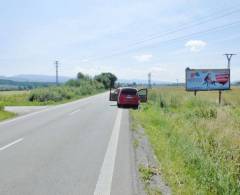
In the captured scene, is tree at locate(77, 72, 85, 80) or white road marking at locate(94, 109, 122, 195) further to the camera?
tree at locate(77, 72, 85, 80)

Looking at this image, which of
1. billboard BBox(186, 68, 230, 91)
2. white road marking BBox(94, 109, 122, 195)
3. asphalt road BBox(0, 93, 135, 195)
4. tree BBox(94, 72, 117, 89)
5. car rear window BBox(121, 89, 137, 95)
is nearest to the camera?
white road marking BBox(94, 109, 122, 195)

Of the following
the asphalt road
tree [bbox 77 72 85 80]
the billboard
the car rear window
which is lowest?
the asphalt road

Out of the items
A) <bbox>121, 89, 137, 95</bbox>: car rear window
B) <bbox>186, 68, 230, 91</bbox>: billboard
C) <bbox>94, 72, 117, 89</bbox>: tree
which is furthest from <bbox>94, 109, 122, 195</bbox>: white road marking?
<bbox>94, 72, 117, 89</bbox>: tree

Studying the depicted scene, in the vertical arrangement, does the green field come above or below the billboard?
below

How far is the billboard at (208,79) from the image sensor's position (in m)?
38.1

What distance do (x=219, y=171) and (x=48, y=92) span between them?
4211cm

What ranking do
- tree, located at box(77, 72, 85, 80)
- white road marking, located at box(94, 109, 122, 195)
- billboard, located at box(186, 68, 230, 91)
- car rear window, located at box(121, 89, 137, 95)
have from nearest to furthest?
white road marking, located at box(94, 109, 122, 195), car rear window, located at box(121, 89, 137, 95), billboard, located at box(186, 68, 230, 91), tree, located at box(77, 72, 85, 80)

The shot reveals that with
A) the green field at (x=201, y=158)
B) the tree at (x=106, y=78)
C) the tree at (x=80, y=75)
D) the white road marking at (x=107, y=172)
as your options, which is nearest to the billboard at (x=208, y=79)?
the green field at (x=201, y=158)

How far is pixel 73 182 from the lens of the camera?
6418 mm

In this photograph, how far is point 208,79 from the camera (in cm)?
3834

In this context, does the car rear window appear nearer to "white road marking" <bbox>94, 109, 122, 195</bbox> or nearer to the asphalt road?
the asphalt road

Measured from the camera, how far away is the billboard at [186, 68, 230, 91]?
38.1 metres

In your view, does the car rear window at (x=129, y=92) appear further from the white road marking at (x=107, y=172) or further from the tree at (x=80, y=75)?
→ the tree at (x=80, y=75)

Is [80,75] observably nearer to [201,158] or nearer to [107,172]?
[201,158]
